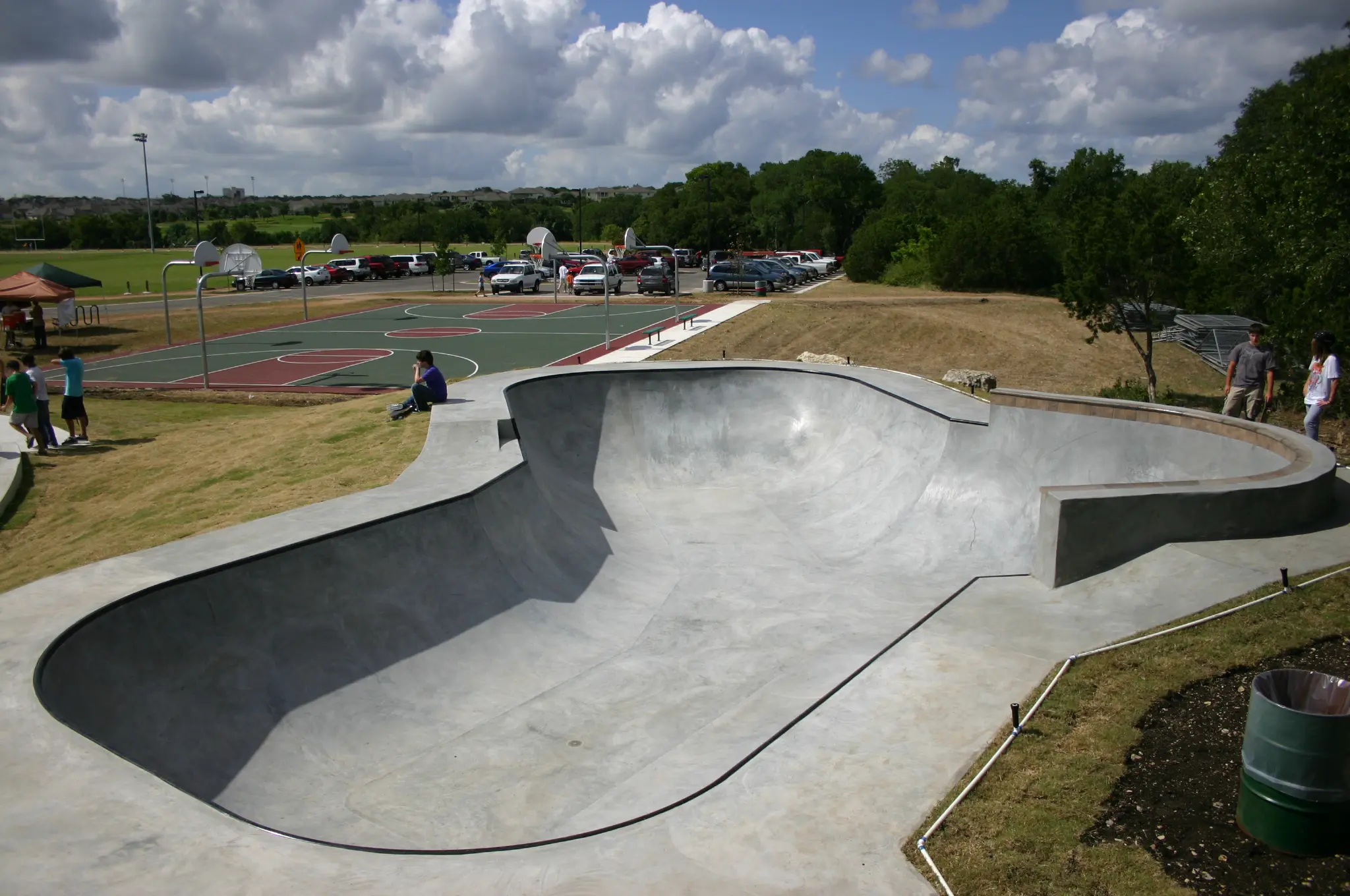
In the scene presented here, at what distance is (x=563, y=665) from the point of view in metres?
9.32

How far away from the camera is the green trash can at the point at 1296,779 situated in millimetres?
4926

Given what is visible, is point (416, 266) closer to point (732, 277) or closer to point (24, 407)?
point (732, 277)

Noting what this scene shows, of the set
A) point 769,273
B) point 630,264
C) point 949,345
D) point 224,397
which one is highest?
point 630,264

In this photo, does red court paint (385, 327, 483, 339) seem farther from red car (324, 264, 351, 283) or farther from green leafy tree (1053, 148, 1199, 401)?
red car (324, 264, 351, 283)

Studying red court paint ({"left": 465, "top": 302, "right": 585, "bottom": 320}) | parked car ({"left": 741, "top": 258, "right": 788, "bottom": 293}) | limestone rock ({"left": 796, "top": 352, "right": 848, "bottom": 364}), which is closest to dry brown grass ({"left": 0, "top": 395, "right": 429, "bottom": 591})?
limestone rock ({"left": 796, "top": 352, "right": 848, "bottom": 364})

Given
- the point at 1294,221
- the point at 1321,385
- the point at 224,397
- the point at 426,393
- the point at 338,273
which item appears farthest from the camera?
the point at 338,273

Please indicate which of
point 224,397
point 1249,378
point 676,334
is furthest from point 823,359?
point 224,397

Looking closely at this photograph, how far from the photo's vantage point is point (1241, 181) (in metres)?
22.2

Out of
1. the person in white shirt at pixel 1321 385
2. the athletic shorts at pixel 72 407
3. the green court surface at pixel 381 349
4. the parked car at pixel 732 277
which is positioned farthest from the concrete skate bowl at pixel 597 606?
the parked car at pixel 732 277

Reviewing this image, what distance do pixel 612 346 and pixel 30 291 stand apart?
19800 mm

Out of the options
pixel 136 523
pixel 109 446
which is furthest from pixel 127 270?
pixel 136 523

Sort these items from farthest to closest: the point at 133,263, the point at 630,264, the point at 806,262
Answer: the point at 133,263 → the point at 806,262 → the point at 630,264

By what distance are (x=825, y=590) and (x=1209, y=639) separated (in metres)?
4.40

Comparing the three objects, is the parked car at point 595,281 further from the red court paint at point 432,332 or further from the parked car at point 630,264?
the red court paint at point 432,332
